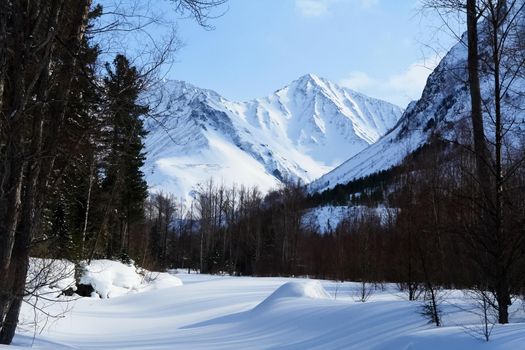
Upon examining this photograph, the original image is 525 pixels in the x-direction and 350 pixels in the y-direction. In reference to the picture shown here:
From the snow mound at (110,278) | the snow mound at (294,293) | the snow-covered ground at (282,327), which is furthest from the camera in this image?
the snow mound at (110,278)

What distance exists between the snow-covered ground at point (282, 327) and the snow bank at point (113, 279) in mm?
2524

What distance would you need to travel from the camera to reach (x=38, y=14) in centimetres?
582

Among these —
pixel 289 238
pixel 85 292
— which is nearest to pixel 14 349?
pixel 85 292

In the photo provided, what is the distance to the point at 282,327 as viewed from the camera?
445 inches

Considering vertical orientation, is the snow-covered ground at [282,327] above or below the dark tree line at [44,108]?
below

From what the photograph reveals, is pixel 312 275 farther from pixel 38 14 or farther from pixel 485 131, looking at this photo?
pixel 38 14

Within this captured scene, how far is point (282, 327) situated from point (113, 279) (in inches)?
514

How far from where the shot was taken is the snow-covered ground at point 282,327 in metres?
6.38

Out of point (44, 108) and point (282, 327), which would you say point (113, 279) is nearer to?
point (282, 327)

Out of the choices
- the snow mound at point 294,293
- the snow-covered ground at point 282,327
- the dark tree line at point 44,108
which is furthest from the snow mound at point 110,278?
the dark tree line at point 44,108

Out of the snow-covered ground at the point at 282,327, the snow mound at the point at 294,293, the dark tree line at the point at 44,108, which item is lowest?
the snow-covered ground at the point at 282,327

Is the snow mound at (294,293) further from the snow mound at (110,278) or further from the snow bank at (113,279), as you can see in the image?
the snow mound at (110,278)

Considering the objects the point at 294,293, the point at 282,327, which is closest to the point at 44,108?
the point at 282,327

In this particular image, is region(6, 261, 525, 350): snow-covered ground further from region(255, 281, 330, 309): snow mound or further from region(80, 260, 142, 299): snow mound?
region(80, 260, 142, 299): snow mound
